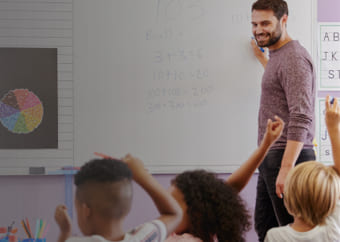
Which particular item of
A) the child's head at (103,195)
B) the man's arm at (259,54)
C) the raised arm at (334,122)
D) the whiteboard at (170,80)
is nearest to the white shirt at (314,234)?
the raised arm at (334,122)

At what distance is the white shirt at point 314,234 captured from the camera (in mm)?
1345

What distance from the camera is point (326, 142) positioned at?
1746 mm

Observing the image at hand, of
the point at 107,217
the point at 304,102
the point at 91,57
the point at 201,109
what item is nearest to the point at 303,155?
the point at 304,102

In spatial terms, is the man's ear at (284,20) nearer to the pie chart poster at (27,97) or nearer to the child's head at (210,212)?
the child's head at (210,212)

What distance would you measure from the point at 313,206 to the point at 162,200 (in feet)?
1.67

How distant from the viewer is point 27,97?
4.85 ft

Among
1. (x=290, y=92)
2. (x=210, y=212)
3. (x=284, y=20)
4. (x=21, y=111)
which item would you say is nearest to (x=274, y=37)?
(x=284, y=20)

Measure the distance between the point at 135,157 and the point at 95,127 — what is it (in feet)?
0.63

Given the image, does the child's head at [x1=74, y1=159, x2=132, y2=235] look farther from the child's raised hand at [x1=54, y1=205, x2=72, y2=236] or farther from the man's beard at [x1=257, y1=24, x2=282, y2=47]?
the man's beard at [x1=257, y1=24, x2=282, y2=47]

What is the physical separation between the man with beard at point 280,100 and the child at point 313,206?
13cm

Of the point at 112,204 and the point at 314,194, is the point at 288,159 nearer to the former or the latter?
the point at 314,194

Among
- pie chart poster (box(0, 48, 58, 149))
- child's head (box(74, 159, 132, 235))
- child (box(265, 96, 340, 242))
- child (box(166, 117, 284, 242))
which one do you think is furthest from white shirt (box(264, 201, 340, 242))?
pie chart poster (box(0, 48, 58, 149))

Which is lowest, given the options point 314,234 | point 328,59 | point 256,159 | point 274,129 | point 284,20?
point 314,234

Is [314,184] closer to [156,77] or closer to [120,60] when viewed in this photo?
[156,77]
